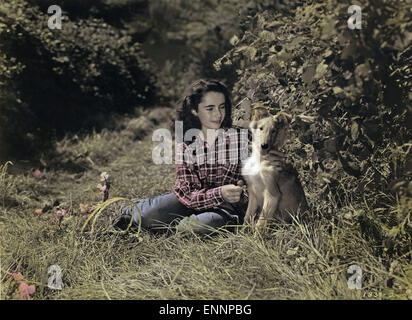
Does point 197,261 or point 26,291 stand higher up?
point 197,261

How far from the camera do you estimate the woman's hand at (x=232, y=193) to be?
158 inches

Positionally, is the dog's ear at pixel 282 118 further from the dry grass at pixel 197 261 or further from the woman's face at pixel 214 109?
the dry grass at pixel 197 261

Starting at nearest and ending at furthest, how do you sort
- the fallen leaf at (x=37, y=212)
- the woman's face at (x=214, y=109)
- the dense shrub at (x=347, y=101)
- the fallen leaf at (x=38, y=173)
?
1. the dense shrub at (x=347, y=101)
2. the woman's face at (x=214, y=109)
3. the fallen leaf at (x=37, y=212)
4. the fallen leaf at (x=38, y=173)

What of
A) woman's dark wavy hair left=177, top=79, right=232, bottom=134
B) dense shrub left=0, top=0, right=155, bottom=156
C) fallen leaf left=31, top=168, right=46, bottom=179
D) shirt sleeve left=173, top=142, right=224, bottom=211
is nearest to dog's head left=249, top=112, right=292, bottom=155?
woman's dark wavy hair left=177, top=79, right=232, bottom=134

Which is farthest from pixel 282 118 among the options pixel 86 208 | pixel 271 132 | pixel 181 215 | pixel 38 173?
pixel 38 173

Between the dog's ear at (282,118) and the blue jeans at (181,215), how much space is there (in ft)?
2.21

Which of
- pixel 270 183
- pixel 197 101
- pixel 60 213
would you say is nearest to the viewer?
pixel 270 183

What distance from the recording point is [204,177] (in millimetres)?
4180

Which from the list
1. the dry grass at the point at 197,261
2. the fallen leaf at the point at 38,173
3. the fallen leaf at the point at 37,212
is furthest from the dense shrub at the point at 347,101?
the fallen leaf at the point at 38,173

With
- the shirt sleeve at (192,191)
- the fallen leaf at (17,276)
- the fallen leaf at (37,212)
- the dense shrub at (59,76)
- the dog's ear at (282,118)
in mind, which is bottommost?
the fallen leaf at (17,276)

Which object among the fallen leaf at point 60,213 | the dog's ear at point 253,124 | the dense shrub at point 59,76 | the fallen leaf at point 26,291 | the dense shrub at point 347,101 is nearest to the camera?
the dense shrub at point 347,101

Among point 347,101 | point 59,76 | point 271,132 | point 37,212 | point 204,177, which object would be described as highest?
point 59,76

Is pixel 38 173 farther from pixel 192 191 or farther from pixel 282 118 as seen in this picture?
pixel 282 118

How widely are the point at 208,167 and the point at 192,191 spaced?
0.22 meters
